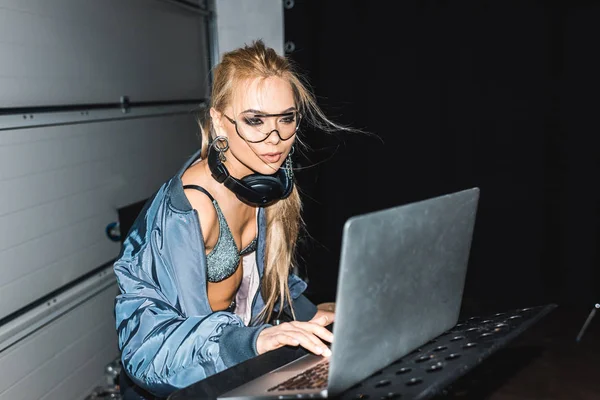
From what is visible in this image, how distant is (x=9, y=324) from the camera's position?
200cm

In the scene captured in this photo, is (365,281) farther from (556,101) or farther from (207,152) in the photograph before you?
(556,101)

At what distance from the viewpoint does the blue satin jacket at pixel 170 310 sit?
116cm

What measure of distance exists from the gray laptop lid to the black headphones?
590 millimetres

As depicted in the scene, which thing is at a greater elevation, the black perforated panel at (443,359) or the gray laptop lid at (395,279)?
the gray laptop lid at (395,279)

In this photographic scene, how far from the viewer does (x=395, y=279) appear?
871mm

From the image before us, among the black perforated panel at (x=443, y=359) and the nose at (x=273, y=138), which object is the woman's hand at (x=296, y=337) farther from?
the nose at (x=273, y=138)

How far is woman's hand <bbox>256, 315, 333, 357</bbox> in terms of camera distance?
42.3 inches

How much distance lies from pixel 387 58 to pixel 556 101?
3.29 ft

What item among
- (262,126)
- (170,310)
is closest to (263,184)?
(262,126)

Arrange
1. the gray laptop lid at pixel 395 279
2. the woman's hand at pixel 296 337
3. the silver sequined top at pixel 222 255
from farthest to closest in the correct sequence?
the silver sequined top at pixel 222 255
the woman's hand at pixel 296 337
the gray laptop lid at pixel 395 279

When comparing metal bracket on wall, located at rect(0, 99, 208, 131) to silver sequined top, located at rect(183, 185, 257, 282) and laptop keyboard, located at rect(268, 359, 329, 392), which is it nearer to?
silver sequined top, located at rect(183, 185, 257, 282)

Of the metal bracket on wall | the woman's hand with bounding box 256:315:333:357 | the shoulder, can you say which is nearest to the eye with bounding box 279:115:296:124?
the shoulder

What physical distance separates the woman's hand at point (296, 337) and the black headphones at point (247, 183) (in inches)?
16.1

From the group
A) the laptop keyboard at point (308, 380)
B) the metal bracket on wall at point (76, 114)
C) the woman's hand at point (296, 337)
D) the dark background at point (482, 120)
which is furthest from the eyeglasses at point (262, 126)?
the dark background at point (482, 120)
